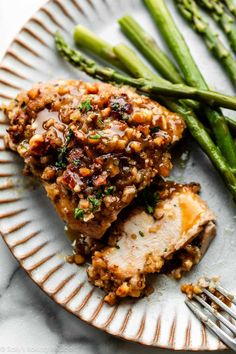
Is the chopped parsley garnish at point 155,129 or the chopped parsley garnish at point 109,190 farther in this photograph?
the chopped parsley garnish at point 155,129

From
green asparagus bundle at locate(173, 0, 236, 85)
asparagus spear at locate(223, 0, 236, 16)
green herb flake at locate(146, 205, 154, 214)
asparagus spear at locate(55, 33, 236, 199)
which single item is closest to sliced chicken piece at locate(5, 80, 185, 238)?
asparagus spear at locate(55, 33, 236, 199)

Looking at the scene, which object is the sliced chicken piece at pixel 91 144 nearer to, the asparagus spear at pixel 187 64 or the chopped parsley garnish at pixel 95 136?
the chopped parsley garnish at pixel 95 136

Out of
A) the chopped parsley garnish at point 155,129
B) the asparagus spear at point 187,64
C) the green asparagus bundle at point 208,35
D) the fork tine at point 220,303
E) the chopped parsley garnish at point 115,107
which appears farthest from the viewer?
the green asparagus bundle at point 208,35

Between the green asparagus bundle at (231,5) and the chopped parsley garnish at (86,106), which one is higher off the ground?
the green asparagus bundle at (231,5)

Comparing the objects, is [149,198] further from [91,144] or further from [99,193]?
[91,144]

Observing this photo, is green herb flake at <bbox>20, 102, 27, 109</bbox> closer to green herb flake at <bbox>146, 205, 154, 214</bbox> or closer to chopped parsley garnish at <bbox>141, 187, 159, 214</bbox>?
chopped parsley garnish at <bbox>141, 187, 159, 214</bbox>

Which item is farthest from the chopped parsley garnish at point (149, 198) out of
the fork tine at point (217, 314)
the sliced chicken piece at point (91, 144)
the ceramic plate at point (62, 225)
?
the fork tine at point (217, 314)
